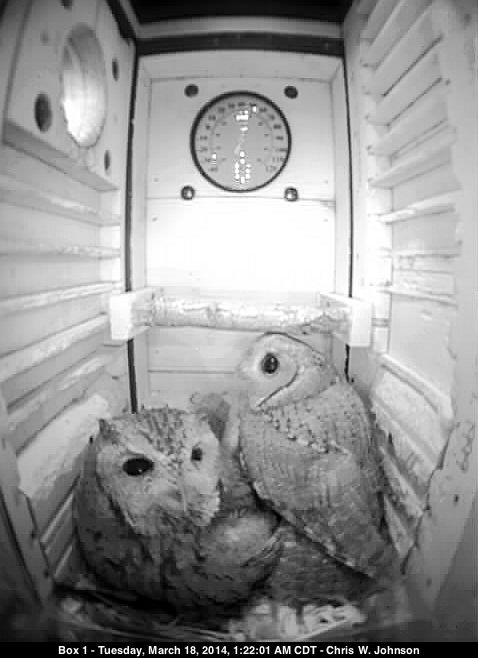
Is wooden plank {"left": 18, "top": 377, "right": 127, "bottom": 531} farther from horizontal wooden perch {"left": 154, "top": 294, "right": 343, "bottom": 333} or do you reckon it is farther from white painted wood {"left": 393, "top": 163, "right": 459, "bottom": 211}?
white painted wood {"left": 393, "top": 163, "right": 459, "bottom": 211}

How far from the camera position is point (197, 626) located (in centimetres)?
109

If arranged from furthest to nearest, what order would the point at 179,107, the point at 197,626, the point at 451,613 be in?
the point at 179,107 → the point at 197,626 → the point at 451,613

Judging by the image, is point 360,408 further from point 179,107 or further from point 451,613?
point 179,107

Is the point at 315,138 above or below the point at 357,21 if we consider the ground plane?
below

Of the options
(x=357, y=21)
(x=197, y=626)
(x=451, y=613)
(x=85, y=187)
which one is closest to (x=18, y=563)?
Answer: (x=197, y=626)

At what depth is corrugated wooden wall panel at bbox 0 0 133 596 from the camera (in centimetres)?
99

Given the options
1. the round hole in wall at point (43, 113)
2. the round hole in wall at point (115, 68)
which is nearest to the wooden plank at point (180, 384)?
the round hole in wall at point (43, 113)

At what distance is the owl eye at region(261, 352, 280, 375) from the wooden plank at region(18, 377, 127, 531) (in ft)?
2.37

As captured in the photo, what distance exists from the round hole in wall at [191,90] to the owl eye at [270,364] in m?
1.36

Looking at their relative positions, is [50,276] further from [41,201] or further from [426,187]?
[426,187]

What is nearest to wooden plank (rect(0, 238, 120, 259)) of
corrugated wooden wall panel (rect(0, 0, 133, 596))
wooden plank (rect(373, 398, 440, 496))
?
corrugated wooden wall panel (rect(0, 0, 133, 596))

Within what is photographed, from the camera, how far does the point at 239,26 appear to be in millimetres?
1696

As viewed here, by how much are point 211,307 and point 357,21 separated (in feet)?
4.46

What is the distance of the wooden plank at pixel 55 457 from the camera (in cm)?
108
